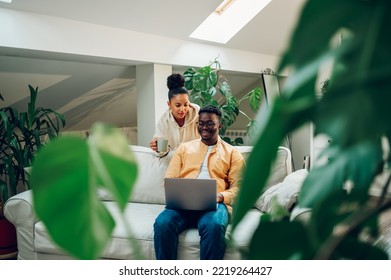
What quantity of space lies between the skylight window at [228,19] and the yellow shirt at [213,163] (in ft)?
4.29

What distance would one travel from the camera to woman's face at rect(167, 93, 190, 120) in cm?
214

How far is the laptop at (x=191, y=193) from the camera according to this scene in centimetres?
149

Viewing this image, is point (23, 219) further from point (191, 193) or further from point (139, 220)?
point (191, 193)

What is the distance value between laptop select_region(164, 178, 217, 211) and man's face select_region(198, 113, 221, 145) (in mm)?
444

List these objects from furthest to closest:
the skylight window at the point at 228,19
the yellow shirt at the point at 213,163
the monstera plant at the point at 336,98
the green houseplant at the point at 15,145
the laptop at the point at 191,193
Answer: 1. the skylight window at the point at 228,19
2. the green houseplant at the point at 15,145
3. the yellow shirt at the point at 213,163
4. the laptop at the point at 191,193
5. the monstera plant at the point at 336,98

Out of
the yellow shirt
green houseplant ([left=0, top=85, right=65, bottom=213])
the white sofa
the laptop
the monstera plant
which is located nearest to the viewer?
the monstera plant

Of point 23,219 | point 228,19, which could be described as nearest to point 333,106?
point 23,219

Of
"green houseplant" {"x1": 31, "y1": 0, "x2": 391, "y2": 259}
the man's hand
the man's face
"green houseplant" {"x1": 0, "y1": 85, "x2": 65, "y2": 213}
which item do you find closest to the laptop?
the man's hand

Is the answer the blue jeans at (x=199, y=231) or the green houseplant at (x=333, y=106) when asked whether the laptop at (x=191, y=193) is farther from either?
the green houseplant at (x=333, y=106)

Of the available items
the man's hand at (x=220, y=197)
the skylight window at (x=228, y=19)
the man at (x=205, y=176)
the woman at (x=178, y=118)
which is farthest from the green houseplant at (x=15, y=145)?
the skylight window at (x=228, y=19)

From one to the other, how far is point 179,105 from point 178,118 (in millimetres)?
90

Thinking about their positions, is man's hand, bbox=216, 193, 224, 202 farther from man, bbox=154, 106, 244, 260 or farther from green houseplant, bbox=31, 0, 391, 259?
green houseplant, bbox=31, 0, 391, 259

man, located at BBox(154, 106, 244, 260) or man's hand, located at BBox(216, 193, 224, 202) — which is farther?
man's hand, located at BBox(216, 193, 224, 202)
